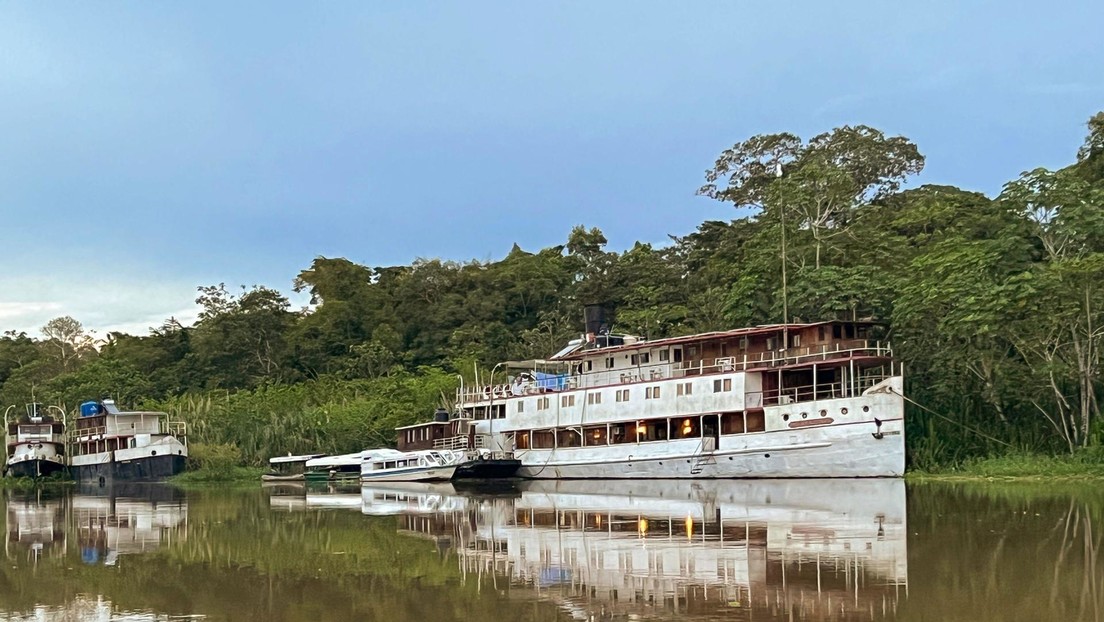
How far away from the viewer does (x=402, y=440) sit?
154ft

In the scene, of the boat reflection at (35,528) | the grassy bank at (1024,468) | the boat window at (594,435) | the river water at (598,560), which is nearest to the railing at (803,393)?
the grassy bank at (1024,468)

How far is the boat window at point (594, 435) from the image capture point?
4043 cm

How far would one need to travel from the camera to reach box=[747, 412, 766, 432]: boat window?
36.1 metres

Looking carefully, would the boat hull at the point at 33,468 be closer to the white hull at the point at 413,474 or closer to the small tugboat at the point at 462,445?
the small tugboat at the point at 462,445

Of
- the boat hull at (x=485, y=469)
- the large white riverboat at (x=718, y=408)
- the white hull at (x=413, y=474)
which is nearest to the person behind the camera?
the large white riverboat at (x=718, y=408)

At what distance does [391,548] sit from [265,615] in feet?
21.1

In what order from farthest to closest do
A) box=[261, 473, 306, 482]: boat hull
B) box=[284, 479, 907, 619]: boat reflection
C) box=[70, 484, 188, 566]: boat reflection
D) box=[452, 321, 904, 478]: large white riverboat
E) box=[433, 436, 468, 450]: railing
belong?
box=[261, 473, 306, 482]: boat hull
box=[433, 436, 468, 450]: railing
box=[452, 321, 904, 478]: large white riverboat
box=[70, 484, 188, 566]: boat reflection
box=[284, 479, 907, 619]: boat reflection

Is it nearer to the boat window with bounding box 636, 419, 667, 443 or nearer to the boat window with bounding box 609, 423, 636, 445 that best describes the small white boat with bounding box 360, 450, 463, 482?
the boat window with bounding box 609, 423, 636, 445

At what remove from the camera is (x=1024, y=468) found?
3241cm

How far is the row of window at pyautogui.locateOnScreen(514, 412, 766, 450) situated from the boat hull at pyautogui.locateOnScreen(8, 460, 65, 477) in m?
25.3

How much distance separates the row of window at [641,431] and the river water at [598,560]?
671 centimetres

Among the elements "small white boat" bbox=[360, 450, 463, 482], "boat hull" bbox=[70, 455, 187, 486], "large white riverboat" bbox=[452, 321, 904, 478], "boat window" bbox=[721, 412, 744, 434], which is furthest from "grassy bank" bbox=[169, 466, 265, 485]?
"boat window" bbox=[721, 412, 744, 434]

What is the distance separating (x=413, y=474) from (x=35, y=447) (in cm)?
2291

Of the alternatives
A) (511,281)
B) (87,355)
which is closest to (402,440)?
(511,281)
